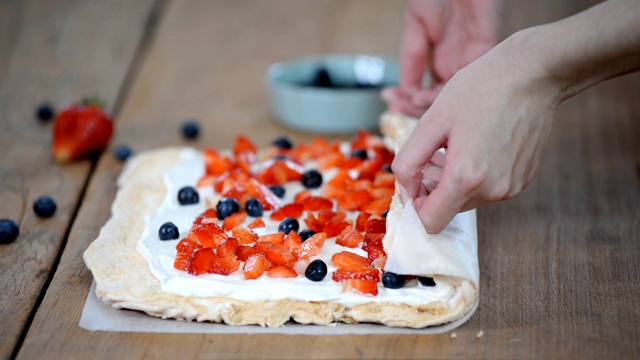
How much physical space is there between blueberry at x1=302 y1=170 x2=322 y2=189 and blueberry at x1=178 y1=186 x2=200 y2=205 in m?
0.38

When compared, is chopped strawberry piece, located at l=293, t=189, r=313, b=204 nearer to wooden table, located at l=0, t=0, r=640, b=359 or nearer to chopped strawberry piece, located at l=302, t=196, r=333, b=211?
chopped strawberry piece, located at l=302, t=196, r=333, b=211

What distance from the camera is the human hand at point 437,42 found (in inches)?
116


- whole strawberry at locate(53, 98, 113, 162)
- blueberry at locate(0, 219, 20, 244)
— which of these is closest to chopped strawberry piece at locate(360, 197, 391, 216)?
blueberry at locate(0, 219, 20, 244)

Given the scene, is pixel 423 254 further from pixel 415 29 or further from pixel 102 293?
pixel 415 29

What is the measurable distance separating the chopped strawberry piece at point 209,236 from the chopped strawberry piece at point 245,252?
0.30 feet

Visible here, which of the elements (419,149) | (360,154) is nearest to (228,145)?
(360,154)

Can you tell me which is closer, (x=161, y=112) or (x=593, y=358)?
(x=593, y=358)

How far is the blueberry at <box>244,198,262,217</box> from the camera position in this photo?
2.57m

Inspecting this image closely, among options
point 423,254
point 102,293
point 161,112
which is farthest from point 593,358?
point 161,112

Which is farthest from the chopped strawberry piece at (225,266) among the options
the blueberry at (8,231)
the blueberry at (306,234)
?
the blueberry at (8,231)

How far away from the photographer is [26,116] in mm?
3697

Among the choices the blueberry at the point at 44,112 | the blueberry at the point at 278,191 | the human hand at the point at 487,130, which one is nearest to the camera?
the human hand at the point at 487,130

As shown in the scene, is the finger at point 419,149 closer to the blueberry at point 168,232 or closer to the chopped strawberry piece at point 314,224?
the chopped strawberry piece at point 314,224

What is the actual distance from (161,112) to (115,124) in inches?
8.6
